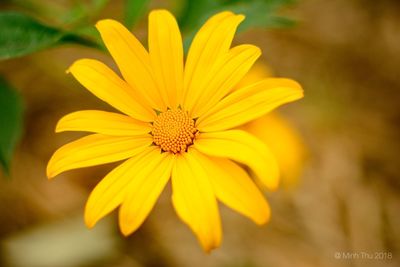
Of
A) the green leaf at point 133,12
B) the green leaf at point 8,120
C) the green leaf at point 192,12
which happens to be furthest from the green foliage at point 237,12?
the green leaf at point 8,120

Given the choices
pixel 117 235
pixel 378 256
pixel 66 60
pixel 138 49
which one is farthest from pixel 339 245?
pixel 66 60

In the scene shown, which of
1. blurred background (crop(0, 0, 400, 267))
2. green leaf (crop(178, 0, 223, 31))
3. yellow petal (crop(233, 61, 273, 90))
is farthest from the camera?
blurred background (crop(0, 0, 400, 267))

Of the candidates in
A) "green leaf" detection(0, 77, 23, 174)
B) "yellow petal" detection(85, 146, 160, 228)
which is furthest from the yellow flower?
"green leaf" detection(0, 77, 23, 174)

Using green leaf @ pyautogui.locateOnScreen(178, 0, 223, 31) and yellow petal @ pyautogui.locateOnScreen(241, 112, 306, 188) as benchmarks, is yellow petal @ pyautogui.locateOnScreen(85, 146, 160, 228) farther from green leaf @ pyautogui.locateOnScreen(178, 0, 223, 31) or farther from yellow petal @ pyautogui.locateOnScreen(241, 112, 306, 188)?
yellow petal @ pyautogui.locateOnScreen(241, 112, 306, 188)

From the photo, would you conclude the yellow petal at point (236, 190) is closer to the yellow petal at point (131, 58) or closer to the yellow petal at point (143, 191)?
the yellow petal at point (143, 191)

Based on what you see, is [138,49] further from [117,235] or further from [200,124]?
[117,235]
